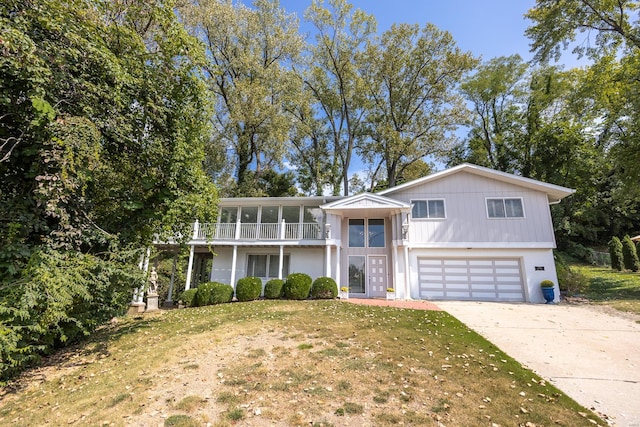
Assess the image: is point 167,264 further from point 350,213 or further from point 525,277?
point 525,277

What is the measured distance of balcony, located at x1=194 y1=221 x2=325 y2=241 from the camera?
15.1m

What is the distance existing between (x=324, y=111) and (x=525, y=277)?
20.3 metres

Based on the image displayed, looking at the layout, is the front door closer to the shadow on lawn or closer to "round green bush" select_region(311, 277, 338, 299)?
"round green bush" select_region(311, 277, 338, 299)

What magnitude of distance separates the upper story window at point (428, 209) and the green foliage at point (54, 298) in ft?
39.8

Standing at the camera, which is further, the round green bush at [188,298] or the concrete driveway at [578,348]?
the round green bush at [188,298]

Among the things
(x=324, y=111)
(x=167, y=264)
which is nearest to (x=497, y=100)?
(x=324, y=111)

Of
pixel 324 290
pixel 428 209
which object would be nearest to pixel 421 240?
pixel 428 209

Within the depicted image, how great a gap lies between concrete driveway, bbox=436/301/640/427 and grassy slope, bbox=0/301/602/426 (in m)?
0.40

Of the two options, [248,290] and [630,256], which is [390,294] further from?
[630,256]

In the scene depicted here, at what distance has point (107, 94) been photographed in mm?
6332

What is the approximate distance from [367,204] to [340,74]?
15329 millimetres

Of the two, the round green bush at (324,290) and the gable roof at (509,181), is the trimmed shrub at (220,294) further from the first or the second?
the gable roof at (509,181)

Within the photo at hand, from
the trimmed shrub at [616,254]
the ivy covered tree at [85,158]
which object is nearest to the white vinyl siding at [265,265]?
the ivy covered tree at [85,158]

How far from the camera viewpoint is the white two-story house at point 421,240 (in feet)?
44.2
